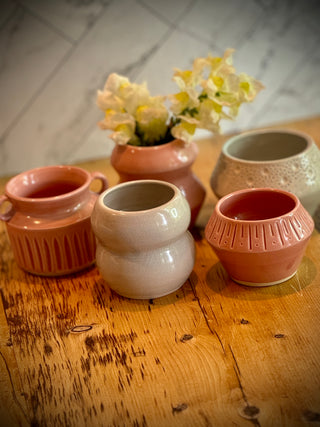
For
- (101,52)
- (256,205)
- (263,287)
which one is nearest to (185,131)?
(256,205)

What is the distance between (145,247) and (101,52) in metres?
0.64

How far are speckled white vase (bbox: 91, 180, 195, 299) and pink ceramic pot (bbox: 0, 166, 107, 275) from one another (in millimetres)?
62

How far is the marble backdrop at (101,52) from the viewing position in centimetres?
114

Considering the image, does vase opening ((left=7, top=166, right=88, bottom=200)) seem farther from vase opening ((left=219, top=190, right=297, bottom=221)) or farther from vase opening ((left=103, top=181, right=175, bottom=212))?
vase opening ((left=219, top=190, right=297, bottom=221))

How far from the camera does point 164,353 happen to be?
2.06 ft

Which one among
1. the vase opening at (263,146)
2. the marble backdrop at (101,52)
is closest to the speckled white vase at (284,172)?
the vase opening at (263,146)

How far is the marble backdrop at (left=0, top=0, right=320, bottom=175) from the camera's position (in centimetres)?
114

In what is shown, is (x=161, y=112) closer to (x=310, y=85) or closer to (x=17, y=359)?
(x=17, y=359)

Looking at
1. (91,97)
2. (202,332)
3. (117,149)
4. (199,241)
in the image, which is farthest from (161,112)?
(91,97)

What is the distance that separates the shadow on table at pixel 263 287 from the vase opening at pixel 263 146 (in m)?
0.20

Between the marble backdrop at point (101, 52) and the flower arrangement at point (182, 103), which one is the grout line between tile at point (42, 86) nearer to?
→ the marble backdrop at point (101, 52)

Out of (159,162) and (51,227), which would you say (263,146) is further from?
(51,227)

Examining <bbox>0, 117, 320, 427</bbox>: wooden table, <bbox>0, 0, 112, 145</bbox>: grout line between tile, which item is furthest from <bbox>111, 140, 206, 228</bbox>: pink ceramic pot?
<bbox>0, 0, 112, 145</bbox>: grout line between tile

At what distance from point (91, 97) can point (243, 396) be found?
82cm
